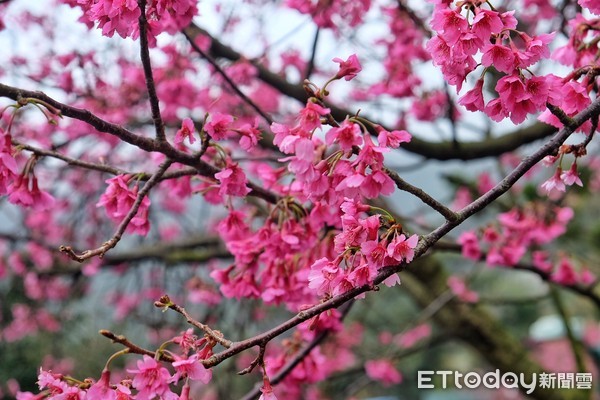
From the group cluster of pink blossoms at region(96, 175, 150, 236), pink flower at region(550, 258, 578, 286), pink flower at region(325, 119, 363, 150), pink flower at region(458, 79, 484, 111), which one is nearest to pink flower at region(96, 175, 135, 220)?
cluster of pink blossoms at region(96, 175, 150, 236)

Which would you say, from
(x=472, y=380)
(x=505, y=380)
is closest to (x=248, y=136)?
(x=472, y=380)

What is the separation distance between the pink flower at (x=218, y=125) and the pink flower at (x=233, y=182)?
0.31ft

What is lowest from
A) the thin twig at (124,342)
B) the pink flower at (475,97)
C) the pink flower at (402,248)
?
the thin twig at (124,342)

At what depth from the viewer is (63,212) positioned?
5.29m

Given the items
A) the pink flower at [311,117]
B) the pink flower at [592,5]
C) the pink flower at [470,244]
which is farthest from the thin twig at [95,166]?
the pink flower at [470,244]

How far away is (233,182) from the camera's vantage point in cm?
146

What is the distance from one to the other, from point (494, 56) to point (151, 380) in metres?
0.88

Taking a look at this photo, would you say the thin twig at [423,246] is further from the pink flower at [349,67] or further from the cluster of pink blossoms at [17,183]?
the cluster of pink blossoms at [17,183]

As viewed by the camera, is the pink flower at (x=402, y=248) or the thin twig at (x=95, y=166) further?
the thin twig at (x=95, y=166)

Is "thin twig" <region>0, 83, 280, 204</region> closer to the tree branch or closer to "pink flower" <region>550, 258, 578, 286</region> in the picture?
the tree branch

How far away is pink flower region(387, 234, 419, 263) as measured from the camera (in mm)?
1109

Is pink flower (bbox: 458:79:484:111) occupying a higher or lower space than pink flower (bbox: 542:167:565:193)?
higher

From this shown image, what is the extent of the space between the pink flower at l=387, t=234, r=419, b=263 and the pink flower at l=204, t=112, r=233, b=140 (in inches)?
19.6

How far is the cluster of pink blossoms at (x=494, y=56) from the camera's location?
1.10 metres
